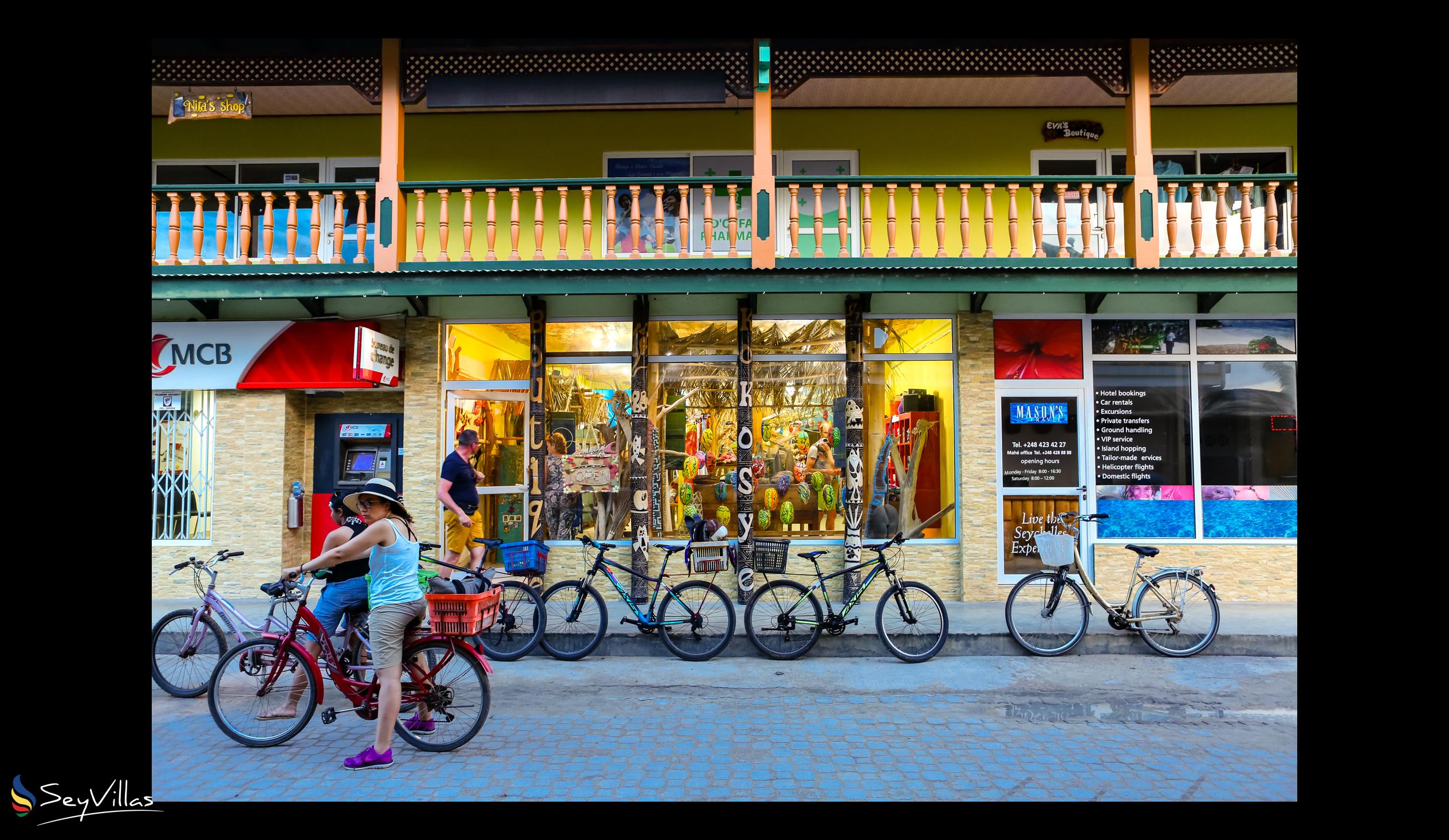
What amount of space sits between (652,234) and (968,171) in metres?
4.26

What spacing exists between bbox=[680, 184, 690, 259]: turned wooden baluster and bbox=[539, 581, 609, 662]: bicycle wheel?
388cm

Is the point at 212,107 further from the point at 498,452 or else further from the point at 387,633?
the point at 387,633

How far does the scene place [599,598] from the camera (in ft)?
24.3

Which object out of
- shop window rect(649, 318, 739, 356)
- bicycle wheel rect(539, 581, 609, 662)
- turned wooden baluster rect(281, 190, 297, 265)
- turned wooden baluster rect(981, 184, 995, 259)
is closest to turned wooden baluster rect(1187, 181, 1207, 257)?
turned wooden baluster rect(981, 184, 995, 259)

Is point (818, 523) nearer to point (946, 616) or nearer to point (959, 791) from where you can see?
point (946, 616)

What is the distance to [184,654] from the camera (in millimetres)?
6266

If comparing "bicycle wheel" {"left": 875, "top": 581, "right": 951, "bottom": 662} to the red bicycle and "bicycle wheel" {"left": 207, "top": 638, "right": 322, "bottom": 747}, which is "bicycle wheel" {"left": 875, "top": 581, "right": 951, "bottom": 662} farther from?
"bicycle wheel" {"left": 207, "top": 638, "right": 322, "bottom": 747}

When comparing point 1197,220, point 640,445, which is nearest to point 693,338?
point 640,445

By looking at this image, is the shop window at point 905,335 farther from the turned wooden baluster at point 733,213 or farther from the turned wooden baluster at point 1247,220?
the turned wooden baluster at point 1247,220

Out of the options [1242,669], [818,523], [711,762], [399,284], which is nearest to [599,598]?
[711,762]

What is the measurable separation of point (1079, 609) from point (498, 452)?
272 inches

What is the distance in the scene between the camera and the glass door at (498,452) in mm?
10031

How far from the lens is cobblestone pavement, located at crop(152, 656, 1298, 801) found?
14.5 feet

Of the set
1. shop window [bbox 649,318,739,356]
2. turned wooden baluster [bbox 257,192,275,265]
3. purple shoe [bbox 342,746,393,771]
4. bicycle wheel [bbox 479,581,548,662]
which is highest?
turned wooden baluster [bbox 257,192,275,265]
